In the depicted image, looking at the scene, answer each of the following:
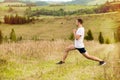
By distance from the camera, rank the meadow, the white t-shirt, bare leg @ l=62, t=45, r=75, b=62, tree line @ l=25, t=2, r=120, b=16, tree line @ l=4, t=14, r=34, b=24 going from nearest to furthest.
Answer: the white t-shirt, the meadow, bare leg @ l=62, t=45, r=75, b=62, tree line @ l=25, t=2, r=120, b=16, tree line @ l=4, t=14, r=34, b=24

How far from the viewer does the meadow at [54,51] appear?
7.51 metres

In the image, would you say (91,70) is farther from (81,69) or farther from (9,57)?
(9,57)

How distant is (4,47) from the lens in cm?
850

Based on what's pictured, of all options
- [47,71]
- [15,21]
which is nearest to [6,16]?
[15,21]

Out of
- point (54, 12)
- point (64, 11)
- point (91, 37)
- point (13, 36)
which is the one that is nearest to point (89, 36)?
point (91, 37)

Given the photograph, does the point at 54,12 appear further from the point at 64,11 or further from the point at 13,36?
the point at 13,36

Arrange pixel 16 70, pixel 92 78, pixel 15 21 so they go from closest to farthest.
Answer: pixel 92 78 < pixel 16 70 < pixel 15 21

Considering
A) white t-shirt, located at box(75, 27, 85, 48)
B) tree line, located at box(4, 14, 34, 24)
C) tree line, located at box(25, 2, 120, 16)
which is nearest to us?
white t-shirt, located at box(75, 27, 85, 48)

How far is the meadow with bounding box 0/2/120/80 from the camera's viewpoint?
24.6ft

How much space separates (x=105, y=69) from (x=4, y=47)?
1868mm

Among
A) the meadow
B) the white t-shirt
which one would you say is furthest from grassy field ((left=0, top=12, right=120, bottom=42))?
the white t-shirt

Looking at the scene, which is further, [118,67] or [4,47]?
[4,47]

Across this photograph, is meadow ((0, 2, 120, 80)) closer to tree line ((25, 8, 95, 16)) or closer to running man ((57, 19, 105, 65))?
tree line ((25, 8, 95, 16))

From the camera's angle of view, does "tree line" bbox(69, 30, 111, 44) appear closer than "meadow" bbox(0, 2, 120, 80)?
No
